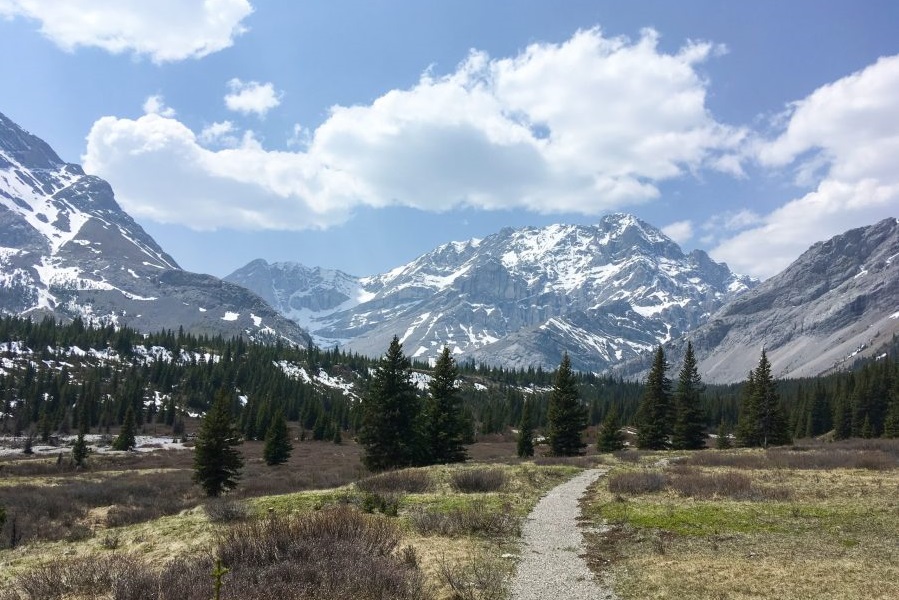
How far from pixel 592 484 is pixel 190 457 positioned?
6852 centimetres

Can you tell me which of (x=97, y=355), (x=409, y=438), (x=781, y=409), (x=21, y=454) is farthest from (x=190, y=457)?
(x=97, y=355)

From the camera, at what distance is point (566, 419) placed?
62.0 metres

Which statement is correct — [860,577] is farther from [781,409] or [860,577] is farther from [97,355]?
[97,355]

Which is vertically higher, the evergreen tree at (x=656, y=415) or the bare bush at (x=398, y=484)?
the evergreen tree at (x=656, y=415)

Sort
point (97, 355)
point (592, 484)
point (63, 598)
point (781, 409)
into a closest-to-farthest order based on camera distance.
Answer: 1. point (63, 598)
2. point (592, 484)
3. point (781, 409)
4. point (97, 355)

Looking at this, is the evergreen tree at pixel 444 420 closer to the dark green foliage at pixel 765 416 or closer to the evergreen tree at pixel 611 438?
the evergreen tree at pixel 611 438

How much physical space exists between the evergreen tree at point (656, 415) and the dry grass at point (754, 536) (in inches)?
1334

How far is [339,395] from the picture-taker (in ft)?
623

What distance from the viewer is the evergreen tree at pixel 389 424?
4678 cm

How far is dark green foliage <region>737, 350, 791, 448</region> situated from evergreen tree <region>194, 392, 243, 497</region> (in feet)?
203

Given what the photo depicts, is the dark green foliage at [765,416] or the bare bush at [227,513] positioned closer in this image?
the bare bush at [227,513]

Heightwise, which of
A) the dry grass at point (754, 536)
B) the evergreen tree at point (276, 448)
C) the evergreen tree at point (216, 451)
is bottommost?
the evergreen tree at point (276, 448)

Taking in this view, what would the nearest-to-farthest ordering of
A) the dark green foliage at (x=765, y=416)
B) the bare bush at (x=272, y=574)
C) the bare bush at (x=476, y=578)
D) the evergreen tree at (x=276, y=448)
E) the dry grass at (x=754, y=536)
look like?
the bare bush at (x=272, y=574) < the bare bush at (x=476, y=578) < the dry grass at (x=754, y=536) < the evergreen tree at (x=276, y=448) < the dark green foliage at (x=765, y=416)

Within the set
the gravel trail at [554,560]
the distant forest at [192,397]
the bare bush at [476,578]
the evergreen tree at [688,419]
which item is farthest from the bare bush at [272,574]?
the distant forest at [192,397]
